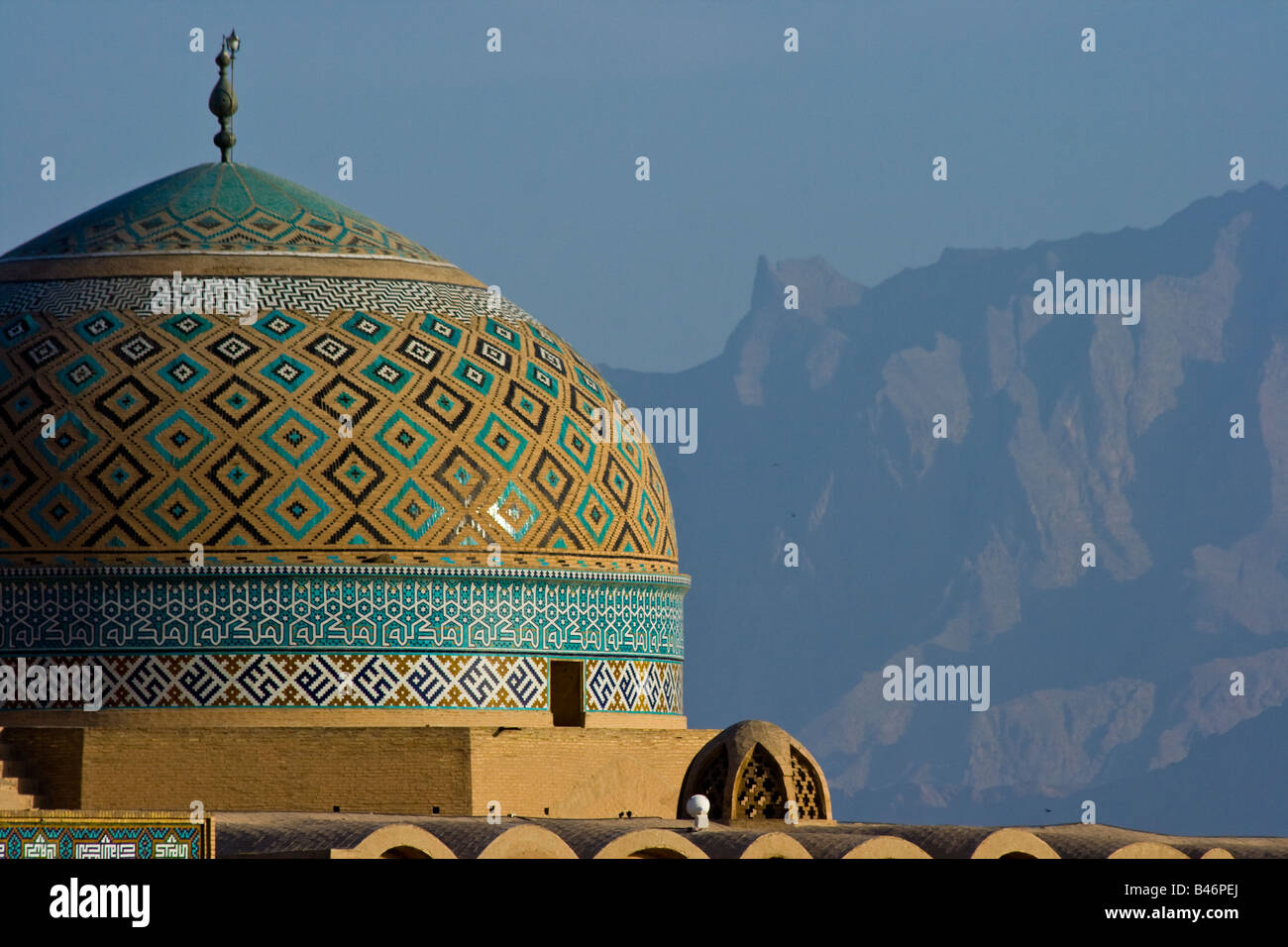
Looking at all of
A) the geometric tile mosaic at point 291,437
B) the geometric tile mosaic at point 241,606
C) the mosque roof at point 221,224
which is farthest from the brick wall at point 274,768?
the mosque roof at point 221,224

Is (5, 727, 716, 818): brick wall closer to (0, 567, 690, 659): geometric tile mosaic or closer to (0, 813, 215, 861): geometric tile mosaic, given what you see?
(0, 567, 690, 659): geometric tile mosaic

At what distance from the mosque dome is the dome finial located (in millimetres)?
893

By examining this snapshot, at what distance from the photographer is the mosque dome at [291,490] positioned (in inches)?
631

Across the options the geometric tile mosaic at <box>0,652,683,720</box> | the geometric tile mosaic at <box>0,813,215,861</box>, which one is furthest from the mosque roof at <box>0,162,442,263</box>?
the geometric tile mosaic at <box>0,813,215,861</box>

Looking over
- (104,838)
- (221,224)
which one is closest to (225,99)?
(221,224)

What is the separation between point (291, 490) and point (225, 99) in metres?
3.24

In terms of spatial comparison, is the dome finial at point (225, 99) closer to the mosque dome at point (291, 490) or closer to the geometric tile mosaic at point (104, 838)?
the mosque dome at point (291, 490)

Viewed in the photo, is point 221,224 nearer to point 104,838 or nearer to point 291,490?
point 291,490

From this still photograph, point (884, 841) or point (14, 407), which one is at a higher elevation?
point (14, 407)

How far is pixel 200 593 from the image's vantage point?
16.0m

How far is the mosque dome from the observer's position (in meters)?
16.0
